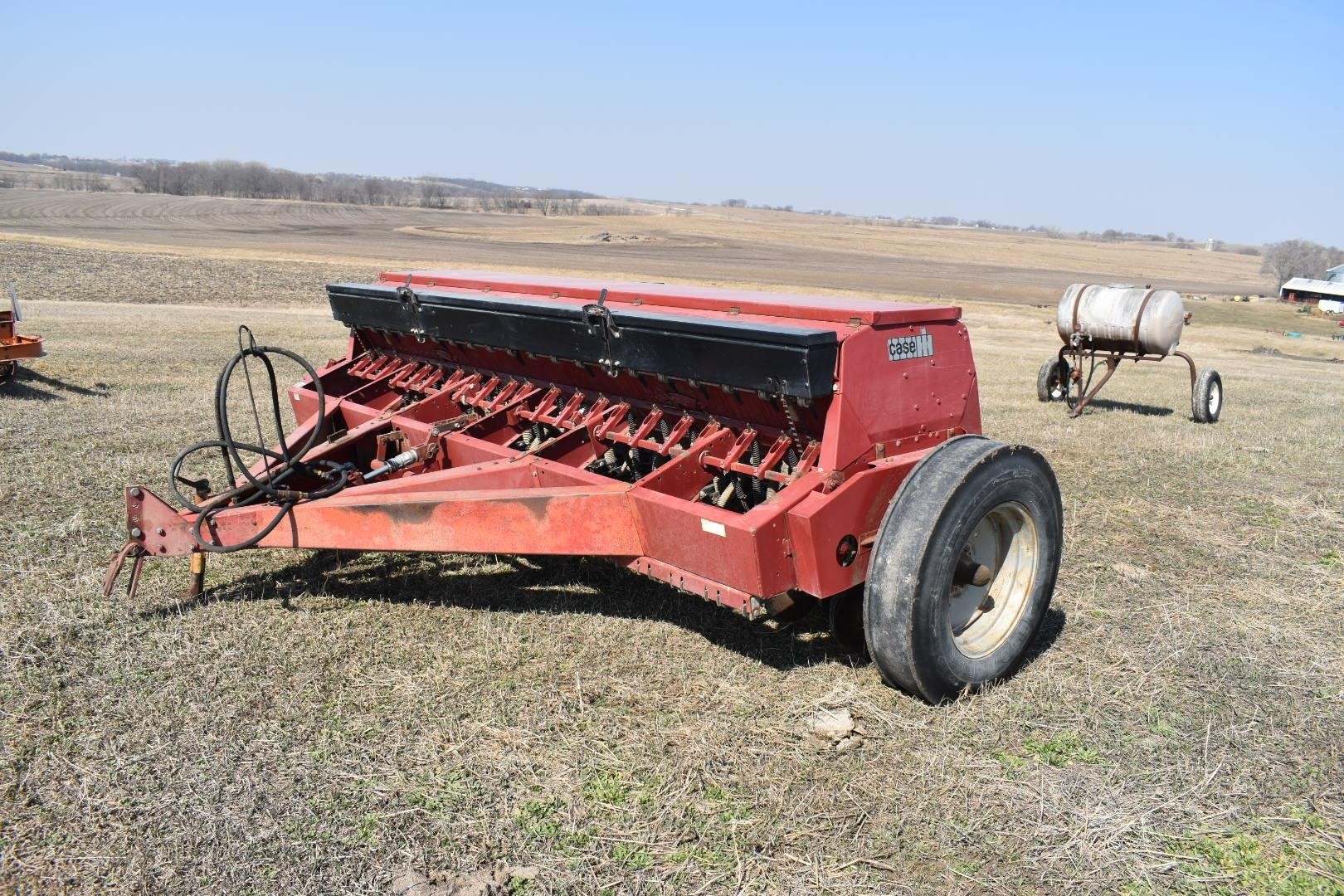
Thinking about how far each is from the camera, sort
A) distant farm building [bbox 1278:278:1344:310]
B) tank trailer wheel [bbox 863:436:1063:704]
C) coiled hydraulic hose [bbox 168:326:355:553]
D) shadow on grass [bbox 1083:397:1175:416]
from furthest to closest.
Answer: distant farm building [bbox 1278:278:1344:310] → shadow on grass [bbox 1083:397:1175:416] → coiled hydraulic hose [bbox 168:326:355:553] → tank trailer wheel [bbox 863:436:1063:704]

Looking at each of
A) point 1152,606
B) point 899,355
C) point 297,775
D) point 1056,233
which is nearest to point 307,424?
point 297,775

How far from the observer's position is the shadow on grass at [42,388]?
8992 millimetres

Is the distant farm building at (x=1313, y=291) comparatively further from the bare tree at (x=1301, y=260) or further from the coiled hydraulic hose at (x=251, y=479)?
the coiled hydraulic hose at (x=251, y=479)

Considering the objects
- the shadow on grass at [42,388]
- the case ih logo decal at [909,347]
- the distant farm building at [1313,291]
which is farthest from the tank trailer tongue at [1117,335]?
the distant farm building at [1313,291]

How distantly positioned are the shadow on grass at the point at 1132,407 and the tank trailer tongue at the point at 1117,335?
325 mm

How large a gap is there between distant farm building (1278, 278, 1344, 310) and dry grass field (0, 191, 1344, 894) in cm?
5203

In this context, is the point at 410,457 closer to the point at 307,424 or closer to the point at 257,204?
the point at 307,424

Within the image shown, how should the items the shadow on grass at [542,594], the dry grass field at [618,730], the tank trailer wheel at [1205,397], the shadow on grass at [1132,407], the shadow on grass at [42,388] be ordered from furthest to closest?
1. the shadow on grass at [1132,407]
2. the tank trailer wheel at [1205,397]
3. the shadow on grass at [42,388]
4. the shadow on grass at [542,594]
5. the dry grass field at [618,730]

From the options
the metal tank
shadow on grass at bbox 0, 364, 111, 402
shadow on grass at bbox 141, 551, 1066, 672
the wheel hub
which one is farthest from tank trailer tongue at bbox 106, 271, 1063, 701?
the metal tank

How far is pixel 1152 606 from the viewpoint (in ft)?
16.4

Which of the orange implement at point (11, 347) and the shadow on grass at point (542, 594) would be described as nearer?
the shadow on grass at point (542, 594)

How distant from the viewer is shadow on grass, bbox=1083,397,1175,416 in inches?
463

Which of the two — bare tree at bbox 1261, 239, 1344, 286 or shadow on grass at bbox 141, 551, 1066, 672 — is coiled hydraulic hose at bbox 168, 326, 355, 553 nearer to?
shadow on grass at bbox 141, 551, 1066, 672

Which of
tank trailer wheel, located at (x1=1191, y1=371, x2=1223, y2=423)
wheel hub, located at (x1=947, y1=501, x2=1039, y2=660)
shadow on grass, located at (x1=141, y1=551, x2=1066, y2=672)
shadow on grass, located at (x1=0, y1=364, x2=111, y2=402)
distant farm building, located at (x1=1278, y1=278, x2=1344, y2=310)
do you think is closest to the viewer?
wheel hub, located at (x1=947, y1=501, x2=1039, y2=660)
